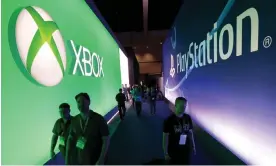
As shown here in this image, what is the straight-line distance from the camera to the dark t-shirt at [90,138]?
1.94m

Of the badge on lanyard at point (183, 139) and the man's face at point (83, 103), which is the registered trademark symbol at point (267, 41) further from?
the man's face at point (83, 103)

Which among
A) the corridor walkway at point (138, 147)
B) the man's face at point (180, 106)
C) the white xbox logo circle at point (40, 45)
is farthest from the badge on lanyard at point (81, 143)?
the corridor walkway at point (138, 147)

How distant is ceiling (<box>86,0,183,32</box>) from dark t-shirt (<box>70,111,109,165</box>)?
11.1 meters

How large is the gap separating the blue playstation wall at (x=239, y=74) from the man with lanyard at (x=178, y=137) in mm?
930

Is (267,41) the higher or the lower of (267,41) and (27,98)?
the higher

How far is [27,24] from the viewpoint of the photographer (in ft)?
8.41

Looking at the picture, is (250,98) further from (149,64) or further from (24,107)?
(149,64)

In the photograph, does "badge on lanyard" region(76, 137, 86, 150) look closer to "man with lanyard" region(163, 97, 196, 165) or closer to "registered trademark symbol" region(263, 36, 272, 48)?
"man with lanyard" region(163, 97, 196, 165)

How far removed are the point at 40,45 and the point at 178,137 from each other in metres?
2.24

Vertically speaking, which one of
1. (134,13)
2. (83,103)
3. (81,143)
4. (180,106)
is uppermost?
(134,13)

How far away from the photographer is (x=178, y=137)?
2402 mm

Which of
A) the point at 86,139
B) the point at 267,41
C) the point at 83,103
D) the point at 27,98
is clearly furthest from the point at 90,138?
the point at 267,41

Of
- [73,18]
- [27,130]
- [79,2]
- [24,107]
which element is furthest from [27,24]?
[79,2]

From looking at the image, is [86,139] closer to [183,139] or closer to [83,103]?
[83,103]
